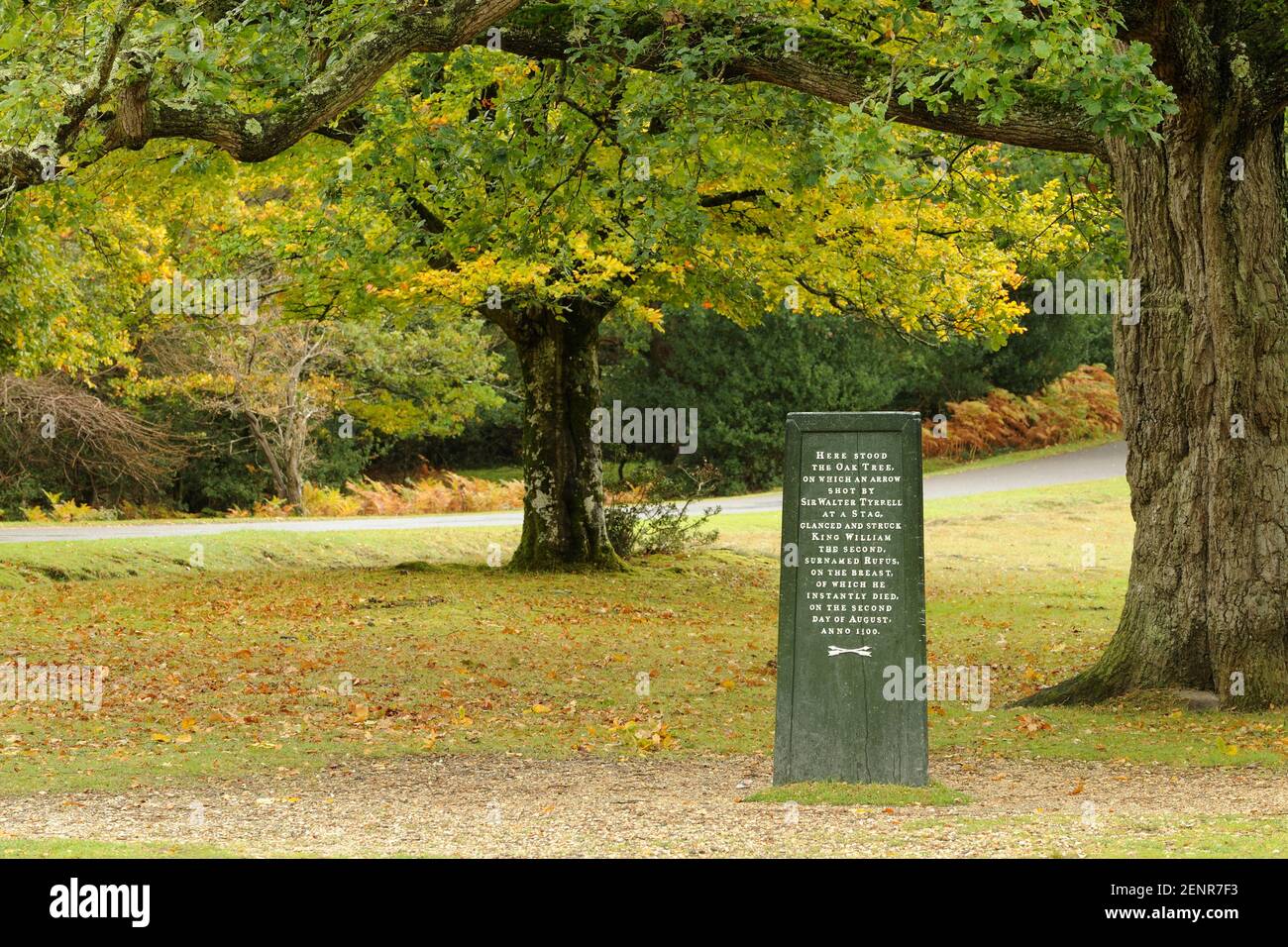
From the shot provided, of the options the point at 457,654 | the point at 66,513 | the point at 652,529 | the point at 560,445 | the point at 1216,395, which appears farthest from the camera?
the point at 66,513

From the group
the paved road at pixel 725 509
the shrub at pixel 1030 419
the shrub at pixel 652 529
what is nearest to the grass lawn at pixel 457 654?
the shrub at pixel 652 529

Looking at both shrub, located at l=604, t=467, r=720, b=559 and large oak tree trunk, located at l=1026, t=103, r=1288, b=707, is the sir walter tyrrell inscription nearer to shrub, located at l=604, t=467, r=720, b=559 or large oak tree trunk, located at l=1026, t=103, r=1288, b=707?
large oak tree trunk, located at l=1026, t=103, r=1288, b=707

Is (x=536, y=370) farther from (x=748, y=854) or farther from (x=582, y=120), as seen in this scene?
(x=748, y=854)

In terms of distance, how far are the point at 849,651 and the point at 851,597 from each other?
325mm

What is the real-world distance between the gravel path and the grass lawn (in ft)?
1.92

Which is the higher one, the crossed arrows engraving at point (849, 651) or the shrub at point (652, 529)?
the crossed arrows engraving at point (849, 651)

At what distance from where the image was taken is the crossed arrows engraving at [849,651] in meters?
8.83

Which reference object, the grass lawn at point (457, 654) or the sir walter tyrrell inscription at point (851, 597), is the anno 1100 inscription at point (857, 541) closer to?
the sir walter tyrrell inscription at point (851, 597)

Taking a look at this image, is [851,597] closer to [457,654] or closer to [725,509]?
[457,654]

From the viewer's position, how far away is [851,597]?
8.81m

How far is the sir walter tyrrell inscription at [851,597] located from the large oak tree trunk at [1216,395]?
3521 mm

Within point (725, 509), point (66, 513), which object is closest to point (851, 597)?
point (725, 509)

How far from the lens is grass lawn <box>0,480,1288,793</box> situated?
10828 mm

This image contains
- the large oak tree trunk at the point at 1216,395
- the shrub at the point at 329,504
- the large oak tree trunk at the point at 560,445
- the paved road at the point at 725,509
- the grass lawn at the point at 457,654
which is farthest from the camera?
the shrub at the point at 329,504
